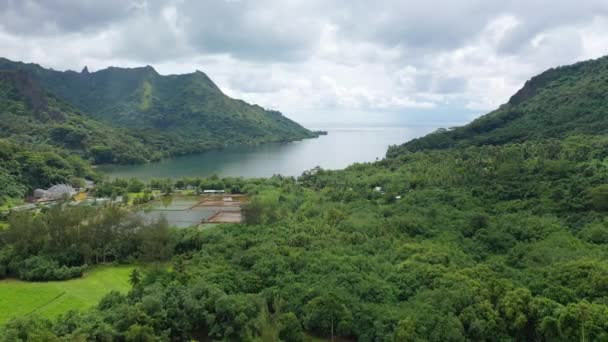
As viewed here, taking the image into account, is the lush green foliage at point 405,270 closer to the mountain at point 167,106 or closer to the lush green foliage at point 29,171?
the lush green foliage at point 29,171

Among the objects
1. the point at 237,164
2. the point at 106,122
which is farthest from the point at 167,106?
the point at 237,164

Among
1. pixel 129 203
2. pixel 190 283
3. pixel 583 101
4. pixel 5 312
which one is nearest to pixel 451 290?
pixel 190 283

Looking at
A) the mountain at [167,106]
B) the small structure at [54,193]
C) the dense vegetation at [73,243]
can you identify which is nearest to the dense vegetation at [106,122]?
the mountain at [167,106]

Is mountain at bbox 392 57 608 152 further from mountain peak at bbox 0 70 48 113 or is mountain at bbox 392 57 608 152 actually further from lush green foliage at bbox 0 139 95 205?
mountain peak at bbox 0 70 48 113

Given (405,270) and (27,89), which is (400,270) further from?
(27,89)

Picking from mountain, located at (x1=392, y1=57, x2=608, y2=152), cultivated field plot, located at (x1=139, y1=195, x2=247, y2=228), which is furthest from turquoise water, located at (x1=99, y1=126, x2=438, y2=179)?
mountain, located at (x1=392, y1=57, x2=608, y2=152)
